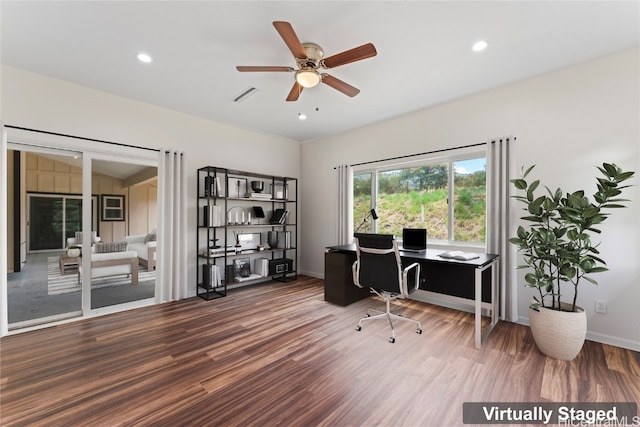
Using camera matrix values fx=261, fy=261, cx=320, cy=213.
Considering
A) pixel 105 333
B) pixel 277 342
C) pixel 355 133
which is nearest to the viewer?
pixel 277 342

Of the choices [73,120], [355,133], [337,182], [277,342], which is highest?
[355,133]

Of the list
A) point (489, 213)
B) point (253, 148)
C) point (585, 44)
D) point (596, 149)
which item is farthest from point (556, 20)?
→ point (253, 148)

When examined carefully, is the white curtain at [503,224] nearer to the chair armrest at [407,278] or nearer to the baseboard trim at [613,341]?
the baseboard trim at [613,341]

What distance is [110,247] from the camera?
337 centimetres

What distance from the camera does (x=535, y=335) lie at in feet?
7.65

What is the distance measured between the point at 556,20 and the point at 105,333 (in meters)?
4.88

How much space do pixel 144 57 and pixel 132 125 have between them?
1.23 metres

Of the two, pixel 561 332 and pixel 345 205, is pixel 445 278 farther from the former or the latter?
pixel 345 205

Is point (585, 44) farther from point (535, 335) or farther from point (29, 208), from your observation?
point (29, 208)

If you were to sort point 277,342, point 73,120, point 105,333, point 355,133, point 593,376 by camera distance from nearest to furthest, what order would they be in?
point 593,376
point 277,342
point 105,333
point 73,120
point 355,133

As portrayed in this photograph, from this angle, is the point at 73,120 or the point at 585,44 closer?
the point at 585,44

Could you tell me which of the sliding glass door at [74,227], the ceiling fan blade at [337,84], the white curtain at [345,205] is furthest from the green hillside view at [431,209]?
the sliding glass door at [74,227]

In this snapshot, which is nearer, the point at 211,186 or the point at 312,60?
the point at 312,60

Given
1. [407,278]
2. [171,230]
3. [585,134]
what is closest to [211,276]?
[171,230]
